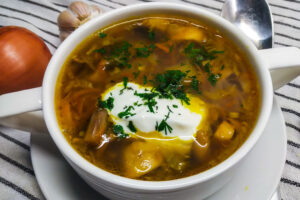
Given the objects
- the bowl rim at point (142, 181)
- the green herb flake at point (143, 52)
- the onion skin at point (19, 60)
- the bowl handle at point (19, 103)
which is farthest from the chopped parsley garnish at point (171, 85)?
the onion skin at point (19, 60)

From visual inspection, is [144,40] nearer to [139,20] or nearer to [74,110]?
[139,20]

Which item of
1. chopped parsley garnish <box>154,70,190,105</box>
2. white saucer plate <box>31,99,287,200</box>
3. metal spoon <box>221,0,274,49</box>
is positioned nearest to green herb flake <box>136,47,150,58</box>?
chopped parsley garnish <box>154,70,190,105</box>

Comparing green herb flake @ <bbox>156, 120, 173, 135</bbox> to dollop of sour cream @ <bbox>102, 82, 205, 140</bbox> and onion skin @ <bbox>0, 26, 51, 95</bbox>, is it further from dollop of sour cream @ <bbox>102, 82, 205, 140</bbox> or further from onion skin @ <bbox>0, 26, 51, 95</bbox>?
onion skin @ <bbox>0, 26, 51, 95</bbox>

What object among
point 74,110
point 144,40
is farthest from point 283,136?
point 74,110

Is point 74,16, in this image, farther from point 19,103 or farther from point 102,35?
point 19,103

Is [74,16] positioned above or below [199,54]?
below

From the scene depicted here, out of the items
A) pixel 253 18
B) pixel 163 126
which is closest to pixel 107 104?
pixel 163 126
